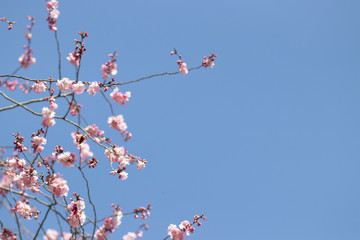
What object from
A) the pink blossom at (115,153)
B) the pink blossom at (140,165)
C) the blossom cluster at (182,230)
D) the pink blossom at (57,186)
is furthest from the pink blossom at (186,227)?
the pink blossom at (57,186)

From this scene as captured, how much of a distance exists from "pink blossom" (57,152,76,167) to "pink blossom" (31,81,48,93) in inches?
42.6

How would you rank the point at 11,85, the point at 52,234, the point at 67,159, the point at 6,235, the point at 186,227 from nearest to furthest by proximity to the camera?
1. the point at 52,234
2. the point at 6,235
3. the point at 67,159
4. the point at 11,85
5. the point at 186,227

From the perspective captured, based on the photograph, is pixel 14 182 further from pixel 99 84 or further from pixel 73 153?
pixel 99 84

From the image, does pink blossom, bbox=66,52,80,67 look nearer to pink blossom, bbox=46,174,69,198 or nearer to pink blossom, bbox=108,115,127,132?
pink blossom, bbox=108,115,127,132

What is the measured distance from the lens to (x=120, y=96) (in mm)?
4258

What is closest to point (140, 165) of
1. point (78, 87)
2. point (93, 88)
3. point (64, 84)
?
point (93, 88)

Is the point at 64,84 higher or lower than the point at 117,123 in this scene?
higher

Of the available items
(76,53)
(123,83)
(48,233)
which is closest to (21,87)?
(76,53)

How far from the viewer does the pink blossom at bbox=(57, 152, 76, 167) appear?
159 inches

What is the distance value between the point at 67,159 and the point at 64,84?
1.01 metres

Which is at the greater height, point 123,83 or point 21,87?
point 21,87

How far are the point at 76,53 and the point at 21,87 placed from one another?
1588 millimetres

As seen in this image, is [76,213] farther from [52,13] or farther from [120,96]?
[52,13]

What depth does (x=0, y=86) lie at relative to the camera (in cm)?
389
